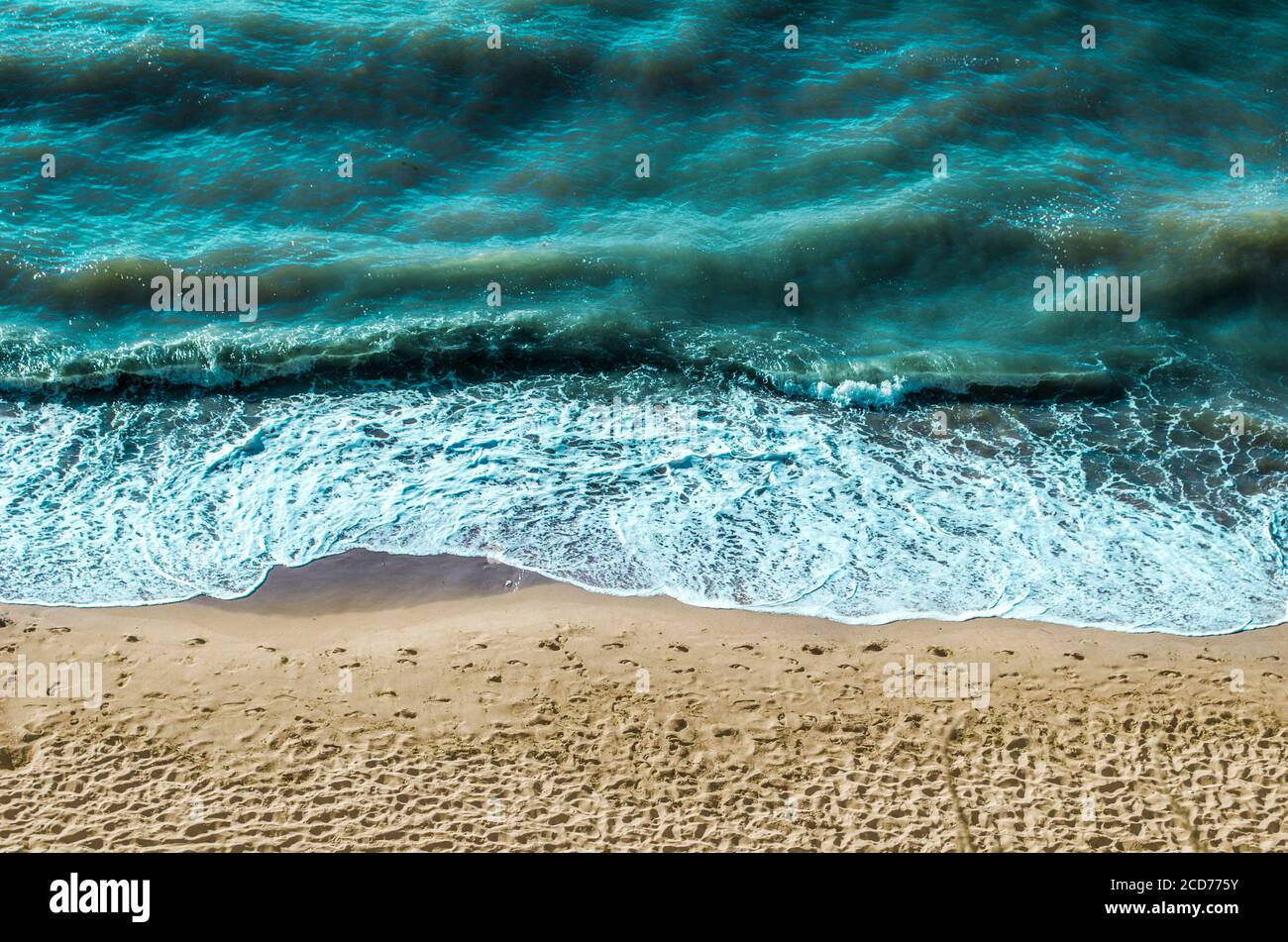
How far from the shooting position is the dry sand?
8578mm

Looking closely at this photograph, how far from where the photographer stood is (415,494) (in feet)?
41.6

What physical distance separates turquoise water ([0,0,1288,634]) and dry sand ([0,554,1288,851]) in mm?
601

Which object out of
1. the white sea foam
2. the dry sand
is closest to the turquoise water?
the white sea foam

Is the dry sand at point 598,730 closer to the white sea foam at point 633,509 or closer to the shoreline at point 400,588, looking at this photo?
the shoreline at point 400,588

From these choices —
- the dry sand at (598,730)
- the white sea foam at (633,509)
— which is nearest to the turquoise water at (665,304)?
the white sea foam at (633,509)

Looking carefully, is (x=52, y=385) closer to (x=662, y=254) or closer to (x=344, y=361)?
(x=344, y=361)

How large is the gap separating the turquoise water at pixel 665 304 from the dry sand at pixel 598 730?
60cm

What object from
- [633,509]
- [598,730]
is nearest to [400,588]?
[633,509]

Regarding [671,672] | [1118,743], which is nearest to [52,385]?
[671,672]

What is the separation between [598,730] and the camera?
9.57 meters

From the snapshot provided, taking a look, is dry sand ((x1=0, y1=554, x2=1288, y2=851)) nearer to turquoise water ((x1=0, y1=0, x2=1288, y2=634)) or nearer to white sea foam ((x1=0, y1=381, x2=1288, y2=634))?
white sea foam ((x1=0, y1=381, x2=1288, y2=634))

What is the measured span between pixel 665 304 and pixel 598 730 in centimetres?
807

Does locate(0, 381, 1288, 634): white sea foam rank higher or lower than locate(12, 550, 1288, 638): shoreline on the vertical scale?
higher

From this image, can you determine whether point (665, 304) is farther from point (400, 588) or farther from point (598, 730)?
point (598, 730)
